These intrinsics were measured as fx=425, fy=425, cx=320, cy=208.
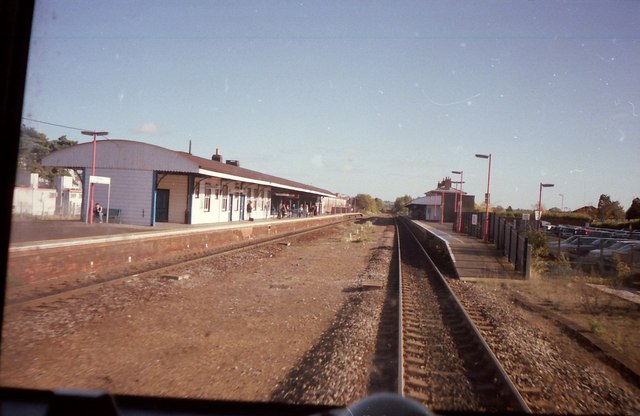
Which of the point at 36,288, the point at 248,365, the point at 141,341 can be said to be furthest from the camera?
the point at 36,288

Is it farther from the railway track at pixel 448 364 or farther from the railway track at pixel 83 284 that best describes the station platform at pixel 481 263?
the railway track at pixel 83 284

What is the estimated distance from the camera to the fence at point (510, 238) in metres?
14.8

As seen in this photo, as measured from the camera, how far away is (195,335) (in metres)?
6.65

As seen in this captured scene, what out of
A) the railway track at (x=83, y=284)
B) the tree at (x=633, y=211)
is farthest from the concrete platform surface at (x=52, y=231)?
the tree at (x=633, y=211)

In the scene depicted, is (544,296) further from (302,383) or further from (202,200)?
(202,200)

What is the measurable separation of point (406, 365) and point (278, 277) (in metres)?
7.54

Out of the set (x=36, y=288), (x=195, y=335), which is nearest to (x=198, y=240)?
(x=36, y=288)

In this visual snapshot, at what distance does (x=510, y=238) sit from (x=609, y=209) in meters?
25.3

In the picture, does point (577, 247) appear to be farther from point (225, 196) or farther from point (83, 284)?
point (225, 196)

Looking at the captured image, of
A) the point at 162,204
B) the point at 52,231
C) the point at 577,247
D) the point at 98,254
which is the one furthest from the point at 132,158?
the point at 577,247

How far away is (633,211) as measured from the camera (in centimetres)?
2994

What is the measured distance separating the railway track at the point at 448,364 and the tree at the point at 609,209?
3293 cm

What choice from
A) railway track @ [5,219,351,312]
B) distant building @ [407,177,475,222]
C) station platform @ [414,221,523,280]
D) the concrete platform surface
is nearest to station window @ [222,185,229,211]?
the concrete platform surface

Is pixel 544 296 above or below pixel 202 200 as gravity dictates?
below
